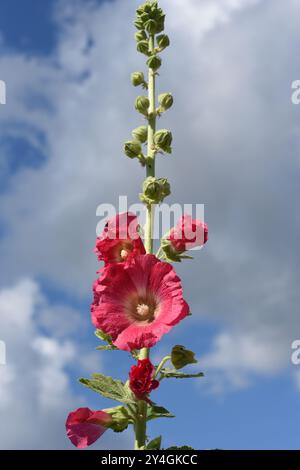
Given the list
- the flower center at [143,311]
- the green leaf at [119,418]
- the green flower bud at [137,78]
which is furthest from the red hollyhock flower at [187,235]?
the green flower bud at [137,78]

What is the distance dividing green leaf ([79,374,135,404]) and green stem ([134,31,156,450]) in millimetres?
193

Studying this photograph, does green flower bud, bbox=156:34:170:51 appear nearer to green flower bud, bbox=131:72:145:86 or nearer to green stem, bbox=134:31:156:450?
green stem, bbox=134:31:156:450

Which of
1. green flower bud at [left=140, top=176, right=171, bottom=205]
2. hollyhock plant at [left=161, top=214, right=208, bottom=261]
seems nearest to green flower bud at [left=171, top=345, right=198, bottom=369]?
hollyhock plant at [left=161, top=214, right=208, bottom=261]

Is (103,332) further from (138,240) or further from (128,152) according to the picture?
(128,152)

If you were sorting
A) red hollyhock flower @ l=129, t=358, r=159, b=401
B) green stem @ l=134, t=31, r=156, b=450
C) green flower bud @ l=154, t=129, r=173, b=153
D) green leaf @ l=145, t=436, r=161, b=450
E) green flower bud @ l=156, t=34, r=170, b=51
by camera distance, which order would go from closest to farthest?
red hollyhock flower @ l=129, t=358, r=159, b=401 < green leaf @ l=145, t=436, r=161, b=450 < green stem @ l=134, t=31, r=156, b=450 < green flower bud @ l=154, t=129, r=173, b=153 < green flower bud @ l=156, t=34, r=170, b=51

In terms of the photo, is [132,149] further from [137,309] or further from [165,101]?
[137,309]

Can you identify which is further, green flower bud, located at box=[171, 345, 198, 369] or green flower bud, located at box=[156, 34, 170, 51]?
green flower bud, located at box=[156, 34, 170, 51]

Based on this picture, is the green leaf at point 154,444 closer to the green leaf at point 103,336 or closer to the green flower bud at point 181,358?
the green flower bud at point 181,358

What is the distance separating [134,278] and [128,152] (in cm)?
147

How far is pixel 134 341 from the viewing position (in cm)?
495

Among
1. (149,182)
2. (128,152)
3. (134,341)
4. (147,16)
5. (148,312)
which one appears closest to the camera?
(134,341)

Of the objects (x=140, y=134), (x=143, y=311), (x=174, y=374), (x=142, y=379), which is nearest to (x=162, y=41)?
(x=140, y=134)

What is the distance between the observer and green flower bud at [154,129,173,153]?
6.00 metres

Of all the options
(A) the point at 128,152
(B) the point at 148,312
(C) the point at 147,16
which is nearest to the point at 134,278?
(B) the point at 148,312
